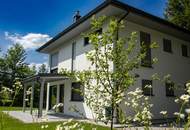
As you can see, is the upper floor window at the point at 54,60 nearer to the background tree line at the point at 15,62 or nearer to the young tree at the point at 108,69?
the young tree at the point at 108,69

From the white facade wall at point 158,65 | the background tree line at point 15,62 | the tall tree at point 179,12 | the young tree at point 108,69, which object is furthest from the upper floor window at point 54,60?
the background tree line at point 15,62

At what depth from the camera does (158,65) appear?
596 inches

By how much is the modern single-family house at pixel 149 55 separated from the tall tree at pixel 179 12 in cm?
437

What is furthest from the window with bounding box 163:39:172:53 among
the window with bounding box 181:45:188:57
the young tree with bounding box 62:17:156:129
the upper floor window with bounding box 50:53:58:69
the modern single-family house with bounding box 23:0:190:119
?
the young tree with bounding box 62:17:156:129

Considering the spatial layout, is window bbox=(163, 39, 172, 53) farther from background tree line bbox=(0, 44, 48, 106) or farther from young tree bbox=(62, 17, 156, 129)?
background tree line bbox=(0, 44, 48, 106)

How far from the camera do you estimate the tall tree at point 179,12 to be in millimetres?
21766

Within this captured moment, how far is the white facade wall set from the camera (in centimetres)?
1427

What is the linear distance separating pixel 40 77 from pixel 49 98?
6.21m

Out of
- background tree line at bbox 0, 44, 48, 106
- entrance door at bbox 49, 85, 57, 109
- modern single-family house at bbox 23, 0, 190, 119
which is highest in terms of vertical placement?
background tree line at bbox 0, 44, 48, 106

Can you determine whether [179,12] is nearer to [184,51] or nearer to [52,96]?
[184,51]

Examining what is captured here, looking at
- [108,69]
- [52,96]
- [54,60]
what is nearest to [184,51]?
[54,60]

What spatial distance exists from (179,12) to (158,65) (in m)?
10.7

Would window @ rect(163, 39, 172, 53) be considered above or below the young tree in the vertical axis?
above

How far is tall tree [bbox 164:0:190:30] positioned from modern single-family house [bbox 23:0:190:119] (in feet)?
14.3
